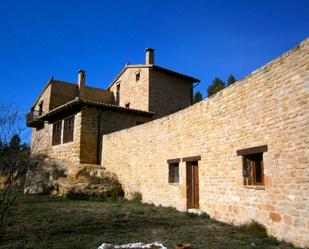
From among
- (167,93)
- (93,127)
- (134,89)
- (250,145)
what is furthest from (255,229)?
(134,89)

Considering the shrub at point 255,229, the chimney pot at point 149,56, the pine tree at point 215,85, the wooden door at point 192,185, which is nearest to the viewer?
the shrub at point 255,229

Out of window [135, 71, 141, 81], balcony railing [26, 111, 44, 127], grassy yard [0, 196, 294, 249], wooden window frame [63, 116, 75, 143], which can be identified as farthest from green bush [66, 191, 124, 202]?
window [135, 71, 141, 81]

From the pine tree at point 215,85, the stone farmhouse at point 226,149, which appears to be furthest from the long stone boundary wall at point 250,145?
the pine tree at point 215,85

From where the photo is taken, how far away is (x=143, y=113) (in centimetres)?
1909

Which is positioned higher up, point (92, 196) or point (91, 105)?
point (91, 105)

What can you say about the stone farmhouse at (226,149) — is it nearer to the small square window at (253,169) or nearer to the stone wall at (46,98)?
the small square window at (253,169)

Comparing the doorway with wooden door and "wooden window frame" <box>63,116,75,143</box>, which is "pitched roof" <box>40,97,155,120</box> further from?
the doorway with wooden door

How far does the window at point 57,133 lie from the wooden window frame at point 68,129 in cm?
84

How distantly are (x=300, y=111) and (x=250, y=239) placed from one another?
9.75 feet

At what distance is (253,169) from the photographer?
7.69m

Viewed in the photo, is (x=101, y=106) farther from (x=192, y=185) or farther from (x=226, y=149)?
Result: (x=226, y=149)

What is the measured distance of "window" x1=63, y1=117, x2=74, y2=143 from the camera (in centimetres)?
1756

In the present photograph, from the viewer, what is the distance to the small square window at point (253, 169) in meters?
7.48

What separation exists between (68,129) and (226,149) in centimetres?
1199
